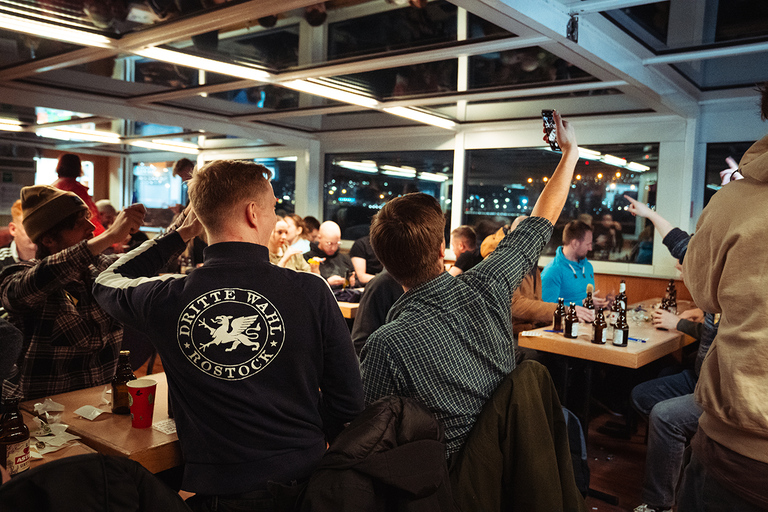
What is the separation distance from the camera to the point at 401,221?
1663mm

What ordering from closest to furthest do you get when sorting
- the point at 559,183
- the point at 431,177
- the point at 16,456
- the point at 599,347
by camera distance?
the point at 16,456 → the point at 559,183 → the point at 599,347 → the point at 431,177

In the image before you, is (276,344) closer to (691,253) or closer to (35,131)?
(691,253)

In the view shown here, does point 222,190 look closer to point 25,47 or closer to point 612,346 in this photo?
point 612,346

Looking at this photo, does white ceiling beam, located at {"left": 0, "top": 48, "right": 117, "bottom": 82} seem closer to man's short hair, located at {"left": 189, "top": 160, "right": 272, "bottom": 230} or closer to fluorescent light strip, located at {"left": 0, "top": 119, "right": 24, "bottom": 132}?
fluorescent light strip, located at {"left": 0, "top": 119, "right": 24, "bottom": 132}

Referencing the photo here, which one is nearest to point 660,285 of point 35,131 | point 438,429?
point 438,429

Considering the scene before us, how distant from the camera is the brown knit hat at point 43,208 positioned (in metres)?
2.14

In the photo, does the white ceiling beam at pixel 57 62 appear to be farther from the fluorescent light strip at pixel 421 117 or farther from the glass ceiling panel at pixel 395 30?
the fluorescent light strip at pixel 421 117

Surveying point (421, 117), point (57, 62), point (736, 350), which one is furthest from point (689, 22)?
point (57, 62)

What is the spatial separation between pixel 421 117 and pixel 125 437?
17.5 ft

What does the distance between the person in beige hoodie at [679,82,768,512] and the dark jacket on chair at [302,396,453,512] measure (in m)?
0.63

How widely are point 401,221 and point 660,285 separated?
499 centimetres

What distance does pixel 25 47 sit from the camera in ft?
13.1

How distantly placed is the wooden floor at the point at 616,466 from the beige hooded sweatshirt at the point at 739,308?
2036 mm

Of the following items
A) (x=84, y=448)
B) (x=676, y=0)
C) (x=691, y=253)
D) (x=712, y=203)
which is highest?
(x=676, y=0)
